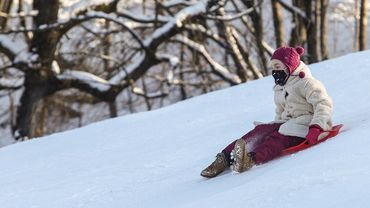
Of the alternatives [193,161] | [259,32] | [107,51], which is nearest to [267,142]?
[193,161]

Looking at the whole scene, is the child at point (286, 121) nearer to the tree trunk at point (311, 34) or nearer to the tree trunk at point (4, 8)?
the tree trunk at point (4, 8)

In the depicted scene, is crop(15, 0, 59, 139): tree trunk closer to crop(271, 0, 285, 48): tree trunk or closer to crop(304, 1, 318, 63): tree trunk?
crop(271, 0, 285, 48): tree trunk

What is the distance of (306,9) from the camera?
17.6 m

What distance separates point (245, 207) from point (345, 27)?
20774mm

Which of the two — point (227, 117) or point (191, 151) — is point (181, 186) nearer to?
point (191, 151)

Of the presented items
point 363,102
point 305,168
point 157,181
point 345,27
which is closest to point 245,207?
point 305,168

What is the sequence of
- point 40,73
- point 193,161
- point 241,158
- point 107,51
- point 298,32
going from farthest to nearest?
1. point 107,51
2. point 298,32
3. point 40,73
4. point 193,161
5. point 241,158

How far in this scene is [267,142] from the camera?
5.09m

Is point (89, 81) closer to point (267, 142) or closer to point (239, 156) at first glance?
point (267, 142)

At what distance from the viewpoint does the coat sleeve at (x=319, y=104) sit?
16.3 ft

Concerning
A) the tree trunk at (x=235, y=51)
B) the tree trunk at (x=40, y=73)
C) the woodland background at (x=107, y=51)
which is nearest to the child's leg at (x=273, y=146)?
the woodland background at (x=107, y=51)

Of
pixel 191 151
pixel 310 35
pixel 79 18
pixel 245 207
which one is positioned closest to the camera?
pixel 245 207

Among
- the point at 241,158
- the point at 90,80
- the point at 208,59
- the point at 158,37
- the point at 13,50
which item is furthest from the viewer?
the point at 208,59

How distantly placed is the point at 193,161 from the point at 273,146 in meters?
0.99
